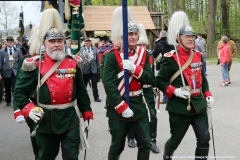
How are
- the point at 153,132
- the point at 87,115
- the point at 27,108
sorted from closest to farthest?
the point at 27,108 < the point at 87,115 < the point at 153,132

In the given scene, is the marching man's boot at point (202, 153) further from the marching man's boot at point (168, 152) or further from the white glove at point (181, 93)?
the white glove at point (181, 93)

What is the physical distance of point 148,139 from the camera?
479 cm

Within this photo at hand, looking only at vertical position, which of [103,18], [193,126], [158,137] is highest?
[103,18]

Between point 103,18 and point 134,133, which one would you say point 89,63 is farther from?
point 103,18

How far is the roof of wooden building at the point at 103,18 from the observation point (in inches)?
1117

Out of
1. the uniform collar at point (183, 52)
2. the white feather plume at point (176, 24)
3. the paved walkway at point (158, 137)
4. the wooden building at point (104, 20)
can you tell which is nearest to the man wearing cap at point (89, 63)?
the paved walkway at point (158, 137)

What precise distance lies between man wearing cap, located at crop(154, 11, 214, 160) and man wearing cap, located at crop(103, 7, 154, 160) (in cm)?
40

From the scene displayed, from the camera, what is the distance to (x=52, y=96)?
167 inches

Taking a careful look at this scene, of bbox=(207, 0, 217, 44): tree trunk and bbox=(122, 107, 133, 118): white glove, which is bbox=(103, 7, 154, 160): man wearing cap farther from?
bbox=(207, 0, 217, 44): tree trunk

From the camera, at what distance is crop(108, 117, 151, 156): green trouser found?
15.7ft

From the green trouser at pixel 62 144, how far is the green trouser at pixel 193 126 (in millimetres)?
1435

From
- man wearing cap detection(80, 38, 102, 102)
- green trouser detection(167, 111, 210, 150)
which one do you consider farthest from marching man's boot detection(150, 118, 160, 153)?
man wearing cap detection(80, 38, 102, 102)

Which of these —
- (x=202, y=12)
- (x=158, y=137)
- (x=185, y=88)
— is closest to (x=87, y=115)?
(x=185, y=88)

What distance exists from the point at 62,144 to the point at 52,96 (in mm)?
527
